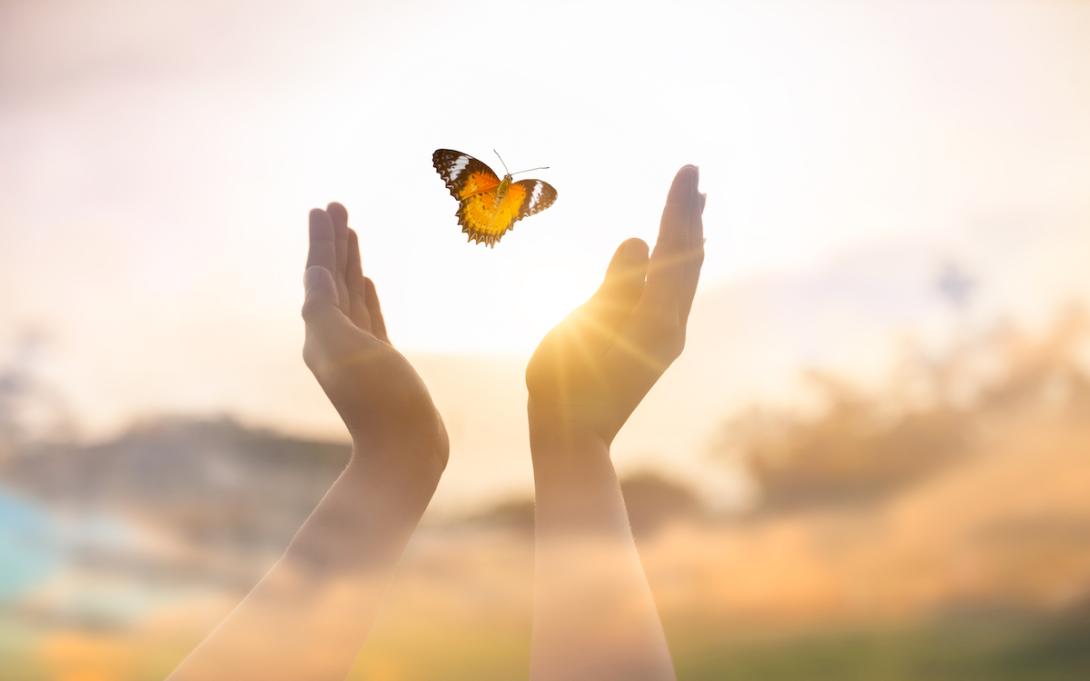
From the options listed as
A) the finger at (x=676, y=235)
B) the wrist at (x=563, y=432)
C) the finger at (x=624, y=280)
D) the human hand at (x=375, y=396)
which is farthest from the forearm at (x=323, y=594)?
the finger at (x=676, y=235)

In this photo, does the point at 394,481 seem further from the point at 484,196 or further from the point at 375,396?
the point at 484,196

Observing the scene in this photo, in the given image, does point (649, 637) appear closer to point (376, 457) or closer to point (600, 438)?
point (600, 438)

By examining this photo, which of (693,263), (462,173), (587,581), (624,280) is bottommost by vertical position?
(587,581)

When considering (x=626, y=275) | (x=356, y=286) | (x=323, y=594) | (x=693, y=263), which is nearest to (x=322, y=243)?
(x=356, y=286)

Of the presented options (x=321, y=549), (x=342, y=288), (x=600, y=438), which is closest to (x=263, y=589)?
(x=321, y=549)

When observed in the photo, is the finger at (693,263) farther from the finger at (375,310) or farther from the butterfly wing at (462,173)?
the finger at (375,310)

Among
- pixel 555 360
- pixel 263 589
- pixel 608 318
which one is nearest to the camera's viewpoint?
pixel 263 589

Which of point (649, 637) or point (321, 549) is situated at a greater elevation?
point (321, 549)
